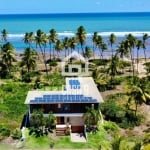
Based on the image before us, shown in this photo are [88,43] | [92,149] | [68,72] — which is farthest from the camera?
[88,43]

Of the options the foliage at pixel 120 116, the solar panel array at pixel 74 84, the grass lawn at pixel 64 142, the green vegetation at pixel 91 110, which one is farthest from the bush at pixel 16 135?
the foliage at pixel 120 116

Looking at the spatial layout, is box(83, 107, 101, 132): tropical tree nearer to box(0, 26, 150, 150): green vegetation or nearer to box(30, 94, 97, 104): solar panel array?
box(0, 26, 150, 150): green vegetation

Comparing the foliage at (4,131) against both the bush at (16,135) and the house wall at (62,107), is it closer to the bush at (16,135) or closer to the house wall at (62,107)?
the bush at (16,135)

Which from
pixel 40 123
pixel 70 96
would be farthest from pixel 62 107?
pixel 40 123

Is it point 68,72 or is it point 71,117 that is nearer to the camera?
point 71,117

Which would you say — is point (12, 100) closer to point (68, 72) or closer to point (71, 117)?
point (71, 117)

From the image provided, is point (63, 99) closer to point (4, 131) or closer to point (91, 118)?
point (91, 118)

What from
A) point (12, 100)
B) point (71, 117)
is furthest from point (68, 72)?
point (71, 117)
